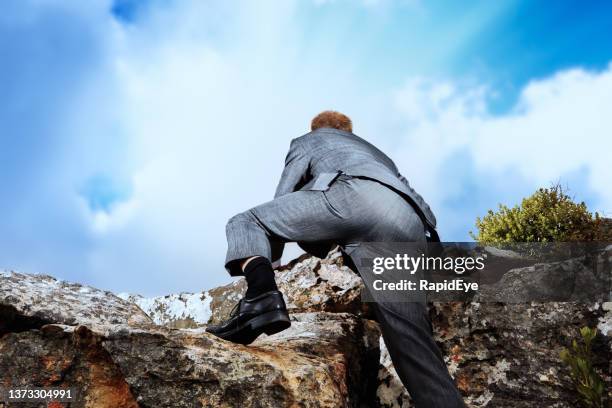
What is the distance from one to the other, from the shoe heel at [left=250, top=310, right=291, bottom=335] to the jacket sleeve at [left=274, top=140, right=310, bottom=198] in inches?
32.8

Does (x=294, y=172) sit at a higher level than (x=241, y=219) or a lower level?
higher

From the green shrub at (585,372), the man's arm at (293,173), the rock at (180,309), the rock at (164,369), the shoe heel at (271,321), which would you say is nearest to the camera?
the rock at (164,369)

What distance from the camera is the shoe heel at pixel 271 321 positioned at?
304 cm

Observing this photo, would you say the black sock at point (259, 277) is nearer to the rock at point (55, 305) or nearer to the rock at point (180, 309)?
the rock at point (55, 305)

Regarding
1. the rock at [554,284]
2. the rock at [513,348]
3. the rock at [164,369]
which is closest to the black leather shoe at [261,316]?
the rock at [164,369]

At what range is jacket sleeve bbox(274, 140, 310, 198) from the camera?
367cm

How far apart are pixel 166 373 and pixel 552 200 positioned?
950 cm

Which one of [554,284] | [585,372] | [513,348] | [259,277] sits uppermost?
[554,284]

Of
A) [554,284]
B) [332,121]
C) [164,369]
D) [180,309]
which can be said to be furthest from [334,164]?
[180,309]

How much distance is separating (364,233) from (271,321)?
28.5 inches

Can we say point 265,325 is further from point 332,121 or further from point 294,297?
point 294,297

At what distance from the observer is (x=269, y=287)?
312 centimetres

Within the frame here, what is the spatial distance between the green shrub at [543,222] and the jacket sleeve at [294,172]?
7.68 meters

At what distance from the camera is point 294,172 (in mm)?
3730
